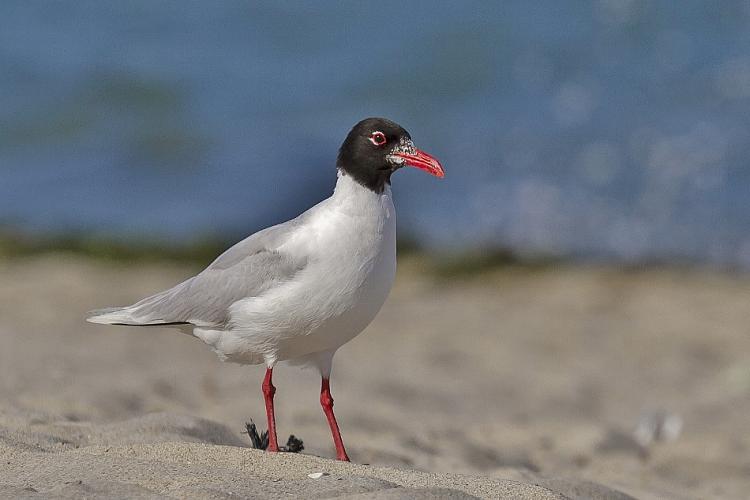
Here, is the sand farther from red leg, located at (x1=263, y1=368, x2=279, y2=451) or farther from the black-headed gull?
the black-headed gull

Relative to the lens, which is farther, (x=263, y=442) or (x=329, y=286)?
(x=263, y=442)

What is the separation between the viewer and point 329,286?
191 inches

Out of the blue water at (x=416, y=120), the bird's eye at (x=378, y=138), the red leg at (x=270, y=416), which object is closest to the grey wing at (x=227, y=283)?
the red leg at (x=270, y=416)

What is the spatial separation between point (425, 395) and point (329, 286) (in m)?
4.18

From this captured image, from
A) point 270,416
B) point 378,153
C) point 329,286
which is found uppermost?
point 378,153

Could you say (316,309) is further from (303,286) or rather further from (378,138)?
(378,138)

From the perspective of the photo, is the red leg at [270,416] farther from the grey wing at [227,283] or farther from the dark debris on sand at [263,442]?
the grey wing at [227,283]

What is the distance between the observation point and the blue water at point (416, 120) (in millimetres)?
17719

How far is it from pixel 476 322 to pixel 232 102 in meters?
14.2

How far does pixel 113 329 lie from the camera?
10.1m

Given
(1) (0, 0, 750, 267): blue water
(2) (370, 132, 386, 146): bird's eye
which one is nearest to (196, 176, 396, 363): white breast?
(2) (370, 132, 386, 146): bird's eye

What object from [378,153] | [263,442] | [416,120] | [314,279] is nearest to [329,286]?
[314,279]

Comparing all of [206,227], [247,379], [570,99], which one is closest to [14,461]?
[247,379]

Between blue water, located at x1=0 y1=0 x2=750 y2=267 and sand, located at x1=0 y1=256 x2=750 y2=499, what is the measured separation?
2.86m
